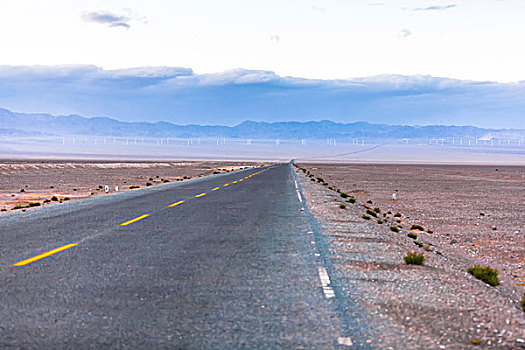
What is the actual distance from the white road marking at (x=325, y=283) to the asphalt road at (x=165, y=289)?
54 mm

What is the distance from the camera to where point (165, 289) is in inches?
279

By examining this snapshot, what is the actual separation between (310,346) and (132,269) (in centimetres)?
420

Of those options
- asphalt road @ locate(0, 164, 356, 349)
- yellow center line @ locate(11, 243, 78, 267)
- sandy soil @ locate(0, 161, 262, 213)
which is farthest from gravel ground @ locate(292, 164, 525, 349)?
sandy soil @ locate(0, 161, 262, 213)

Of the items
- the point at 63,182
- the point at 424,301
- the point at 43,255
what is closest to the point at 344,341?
the point at 424,301

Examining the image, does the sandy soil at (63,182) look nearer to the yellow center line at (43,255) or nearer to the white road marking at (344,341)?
the yellow center line at (43,255)

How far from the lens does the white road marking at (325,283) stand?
6914 millimetres

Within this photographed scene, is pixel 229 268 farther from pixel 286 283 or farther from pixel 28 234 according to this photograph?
pixel 28 234

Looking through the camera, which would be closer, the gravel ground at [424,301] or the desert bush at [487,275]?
the gravel ground at [424,301]

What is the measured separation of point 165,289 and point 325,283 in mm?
2253

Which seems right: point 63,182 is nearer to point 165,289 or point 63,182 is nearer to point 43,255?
point 43,255

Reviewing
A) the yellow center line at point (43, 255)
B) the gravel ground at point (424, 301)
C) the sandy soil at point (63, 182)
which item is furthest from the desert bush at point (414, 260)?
Answer: the sandy soil at point (63, 182)

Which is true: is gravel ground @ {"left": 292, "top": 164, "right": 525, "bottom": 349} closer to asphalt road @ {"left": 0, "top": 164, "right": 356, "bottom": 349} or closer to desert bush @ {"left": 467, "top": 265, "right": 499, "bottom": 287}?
desert bush @ {"left": 467, "top": 265, "right": 499, "bottom": 287}

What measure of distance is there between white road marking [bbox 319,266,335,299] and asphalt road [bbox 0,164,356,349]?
54mm

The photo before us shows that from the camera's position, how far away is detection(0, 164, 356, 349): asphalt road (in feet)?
17.2
